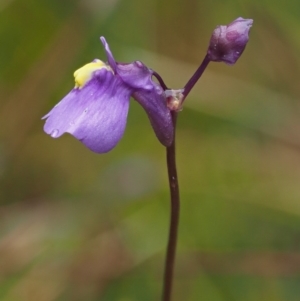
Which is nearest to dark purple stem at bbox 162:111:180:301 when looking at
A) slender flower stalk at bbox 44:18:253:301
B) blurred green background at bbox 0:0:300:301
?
slender flower stalk at bbox 44:18:253:301

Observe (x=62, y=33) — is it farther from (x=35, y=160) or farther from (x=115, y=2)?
(x=35, y=160)

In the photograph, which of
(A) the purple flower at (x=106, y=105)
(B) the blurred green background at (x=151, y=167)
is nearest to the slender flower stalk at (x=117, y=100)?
(A) the purple flower at (x=106, y=105)

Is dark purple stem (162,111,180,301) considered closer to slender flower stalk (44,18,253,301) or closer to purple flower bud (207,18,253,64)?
slender flower stalk (44,18,253,301)

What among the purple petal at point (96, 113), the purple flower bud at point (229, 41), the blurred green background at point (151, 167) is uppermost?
the purple flower bud at point (229, 41)

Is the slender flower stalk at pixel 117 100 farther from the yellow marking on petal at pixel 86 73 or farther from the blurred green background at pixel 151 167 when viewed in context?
the blurred green background at pixel 151 167

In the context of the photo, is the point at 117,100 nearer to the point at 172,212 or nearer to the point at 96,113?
the point at 96,113

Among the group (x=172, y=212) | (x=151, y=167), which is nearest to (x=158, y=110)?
(x=172, y=212)
